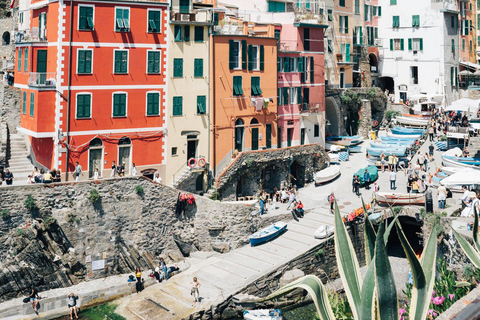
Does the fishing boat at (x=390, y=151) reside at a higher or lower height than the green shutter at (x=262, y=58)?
lower

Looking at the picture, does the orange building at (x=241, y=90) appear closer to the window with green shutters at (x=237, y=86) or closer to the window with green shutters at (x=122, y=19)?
the window with green shutters at (x=237, y=86)

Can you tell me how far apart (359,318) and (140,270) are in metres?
25.3

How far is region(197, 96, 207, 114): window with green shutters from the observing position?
139 ft

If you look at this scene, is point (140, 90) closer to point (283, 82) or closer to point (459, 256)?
point (283, 82)

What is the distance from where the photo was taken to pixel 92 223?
34.8 meters

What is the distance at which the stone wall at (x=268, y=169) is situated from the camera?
1689 inches

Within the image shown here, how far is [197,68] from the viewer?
42.2 metres

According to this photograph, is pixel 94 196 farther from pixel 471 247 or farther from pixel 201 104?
pixel 471 247

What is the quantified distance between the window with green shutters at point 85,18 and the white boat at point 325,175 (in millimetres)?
23248

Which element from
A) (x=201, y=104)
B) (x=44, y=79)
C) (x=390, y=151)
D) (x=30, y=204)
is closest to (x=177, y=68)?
(x=201, y=104)

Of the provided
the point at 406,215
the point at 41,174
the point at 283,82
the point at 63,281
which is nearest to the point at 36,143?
the point at 41,174

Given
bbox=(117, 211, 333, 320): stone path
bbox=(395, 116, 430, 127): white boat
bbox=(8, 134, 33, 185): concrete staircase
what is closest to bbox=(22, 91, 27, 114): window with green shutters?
bbox=(8, 134, 33, 185): concrete staircase

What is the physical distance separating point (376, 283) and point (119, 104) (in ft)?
101

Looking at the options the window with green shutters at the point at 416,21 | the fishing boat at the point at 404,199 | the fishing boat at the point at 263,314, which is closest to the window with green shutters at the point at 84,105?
the fishing boat at the point at 263,314
